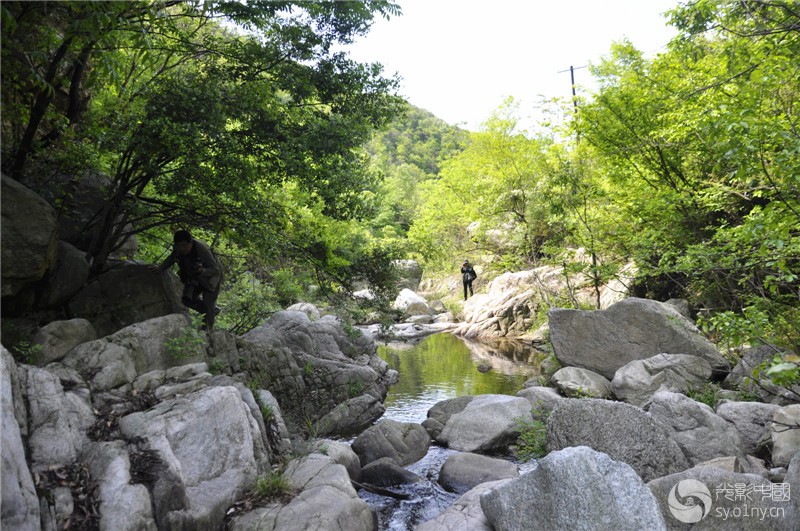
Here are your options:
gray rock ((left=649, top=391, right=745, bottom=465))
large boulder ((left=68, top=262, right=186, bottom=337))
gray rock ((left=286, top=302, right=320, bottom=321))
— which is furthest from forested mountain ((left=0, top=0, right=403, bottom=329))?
gray rock ((left=286, top=302, right=320, bottom=321))

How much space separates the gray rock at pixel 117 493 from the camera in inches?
179

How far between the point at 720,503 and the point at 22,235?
8.09m

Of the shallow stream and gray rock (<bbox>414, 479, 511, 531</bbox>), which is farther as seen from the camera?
the shallow stream

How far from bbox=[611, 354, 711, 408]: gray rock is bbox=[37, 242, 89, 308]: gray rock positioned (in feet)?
31.4

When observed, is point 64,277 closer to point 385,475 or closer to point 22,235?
point 22,235

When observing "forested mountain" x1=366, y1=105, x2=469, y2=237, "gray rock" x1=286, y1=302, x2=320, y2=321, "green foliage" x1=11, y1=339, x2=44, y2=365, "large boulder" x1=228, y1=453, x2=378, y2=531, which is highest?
"forested mountain" x1=366, y1=105, x2=469, y2=237

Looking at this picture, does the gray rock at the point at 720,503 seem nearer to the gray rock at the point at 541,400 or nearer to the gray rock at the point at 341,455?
the gray rock at the point at 541,400

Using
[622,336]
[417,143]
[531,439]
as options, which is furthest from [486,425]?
[417,143]

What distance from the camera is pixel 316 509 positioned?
16.7 feet

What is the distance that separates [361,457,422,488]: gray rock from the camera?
287 inches

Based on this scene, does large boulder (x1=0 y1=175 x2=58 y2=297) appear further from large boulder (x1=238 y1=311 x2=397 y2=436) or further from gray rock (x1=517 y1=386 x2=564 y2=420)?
gray rock (x1=517 y1=386 x2=564 y2=420)

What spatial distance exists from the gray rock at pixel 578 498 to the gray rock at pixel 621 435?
174cm

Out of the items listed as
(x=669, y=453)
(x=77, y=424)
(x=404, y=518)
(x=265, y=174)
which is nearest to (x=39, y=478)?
(x=77, y=424)

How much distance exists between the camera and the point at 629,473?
4.78 meters
